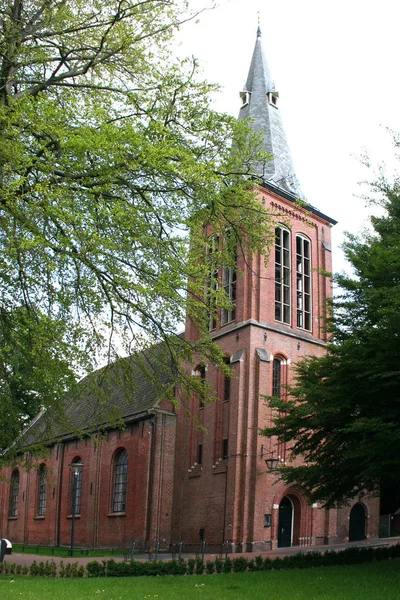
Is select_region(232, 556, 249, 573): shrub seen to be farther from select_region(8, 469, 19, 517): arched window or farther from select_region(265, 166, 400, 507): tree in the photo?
select_region(8, 469, 19, 517): arched window

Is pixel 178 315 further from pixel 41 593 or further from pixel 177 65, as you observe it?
pixel 41 593

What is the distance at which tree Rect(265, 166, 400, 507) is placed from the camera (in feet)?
49.2

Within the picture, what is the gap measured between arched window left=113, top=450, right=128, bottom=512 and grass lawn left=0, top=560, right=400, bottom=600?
694 inches

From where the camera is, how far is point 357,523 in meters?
30.5

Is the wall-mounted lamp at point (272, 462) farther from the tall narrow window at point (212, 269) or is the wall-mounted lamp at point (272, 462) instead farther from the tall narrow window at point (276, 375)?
the tall narrow window at point (212, 269)

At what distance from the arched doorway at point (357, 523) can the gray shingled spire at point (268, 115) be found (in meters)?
15.3

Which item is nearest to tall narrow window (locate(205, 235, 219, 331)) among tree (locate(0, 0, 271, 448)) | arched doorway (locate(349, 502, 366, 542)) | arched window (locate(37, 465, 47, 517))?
tree (locate(0, 0, 271, 448))

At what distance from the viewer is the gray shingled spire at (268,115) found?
109 feet

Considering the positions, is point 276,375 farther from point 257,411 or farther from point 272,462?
point 272,462

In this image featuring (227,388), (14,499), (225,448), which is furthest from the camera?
(14,499)

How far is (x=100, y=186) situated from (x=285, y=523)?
2042 cm

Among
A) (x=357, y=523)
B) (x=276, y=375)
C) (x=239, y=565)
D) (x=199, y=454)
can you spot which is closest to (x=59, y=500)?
(x=199, y=454)

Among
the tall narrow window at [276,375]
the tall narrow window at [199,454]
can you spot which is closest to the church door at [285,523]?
the tall narrow window at [199,454]

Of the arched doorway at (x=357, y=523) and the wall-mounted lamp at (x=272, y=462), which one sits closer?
the wall-mounted lamp at (x=272, y=462)
